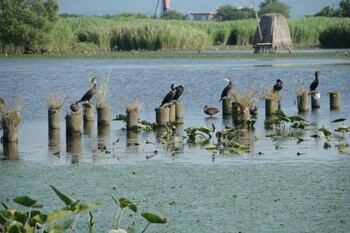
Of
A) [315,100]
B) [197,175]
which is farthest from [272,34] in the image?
[197,175]

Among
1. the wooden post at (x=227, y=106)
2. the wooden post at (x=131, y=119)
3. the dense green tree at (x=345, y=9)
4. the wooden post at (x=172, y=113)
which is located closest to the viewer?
the wooden post at (x=131, y=119)

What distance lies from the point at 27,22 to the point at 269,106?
46.1 meters

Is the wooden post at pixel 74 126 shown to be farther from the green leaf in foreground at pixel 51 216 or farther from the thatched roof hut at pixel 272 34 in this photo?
the thatched roof hut at pixel 272 34

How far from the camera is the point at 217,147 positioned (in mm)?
18969

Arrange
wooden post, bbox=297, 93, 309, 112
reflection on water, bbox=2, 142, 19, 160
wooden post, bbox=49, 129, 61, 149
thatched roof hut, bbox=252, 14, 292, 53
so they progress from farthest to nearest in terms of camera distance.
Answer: thatched roof hut, bbox=252, 14, 292, 53
wooden post, bbox=297, 93, 309, 112
wooden post, bbox=49, 129, 61, 149
reflection on water, bbox=2, 142, 19, 160

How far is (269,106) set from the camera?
2484 centimetres

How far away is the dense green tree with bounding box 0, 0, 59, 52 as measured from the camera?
67625 mm

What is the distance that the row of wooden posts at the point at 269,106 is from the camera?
2278cm

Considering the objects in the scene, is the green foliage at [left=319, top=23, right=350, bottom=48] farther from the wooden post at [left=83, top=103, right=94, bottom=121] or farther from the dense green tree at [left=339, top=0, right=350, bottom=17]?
the wooden post at [left=83, top=103, right=94, bottom=121]

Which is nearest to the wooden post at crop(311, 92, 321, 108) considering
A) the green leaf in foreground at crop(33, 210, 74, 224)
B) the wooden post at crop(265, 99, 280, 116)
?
the wooden post at crop(265, 99, 280, 116)

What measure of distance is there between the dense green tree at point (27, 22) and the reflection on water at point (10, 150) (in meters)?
48.0

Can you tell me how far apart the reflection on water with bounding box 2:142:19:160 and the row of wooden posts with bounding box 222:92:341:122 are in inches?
207

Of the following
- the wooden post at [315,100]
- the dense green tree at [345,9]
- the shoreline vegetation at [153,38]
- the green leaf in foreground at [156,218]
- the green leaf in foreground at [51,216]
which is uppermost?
the dense green tree at [345,9]

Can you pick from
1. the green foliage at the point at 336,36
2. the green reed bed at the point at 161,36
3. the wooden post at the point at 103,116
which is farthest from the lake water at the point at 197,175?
the green foliage at the point at 336,36
